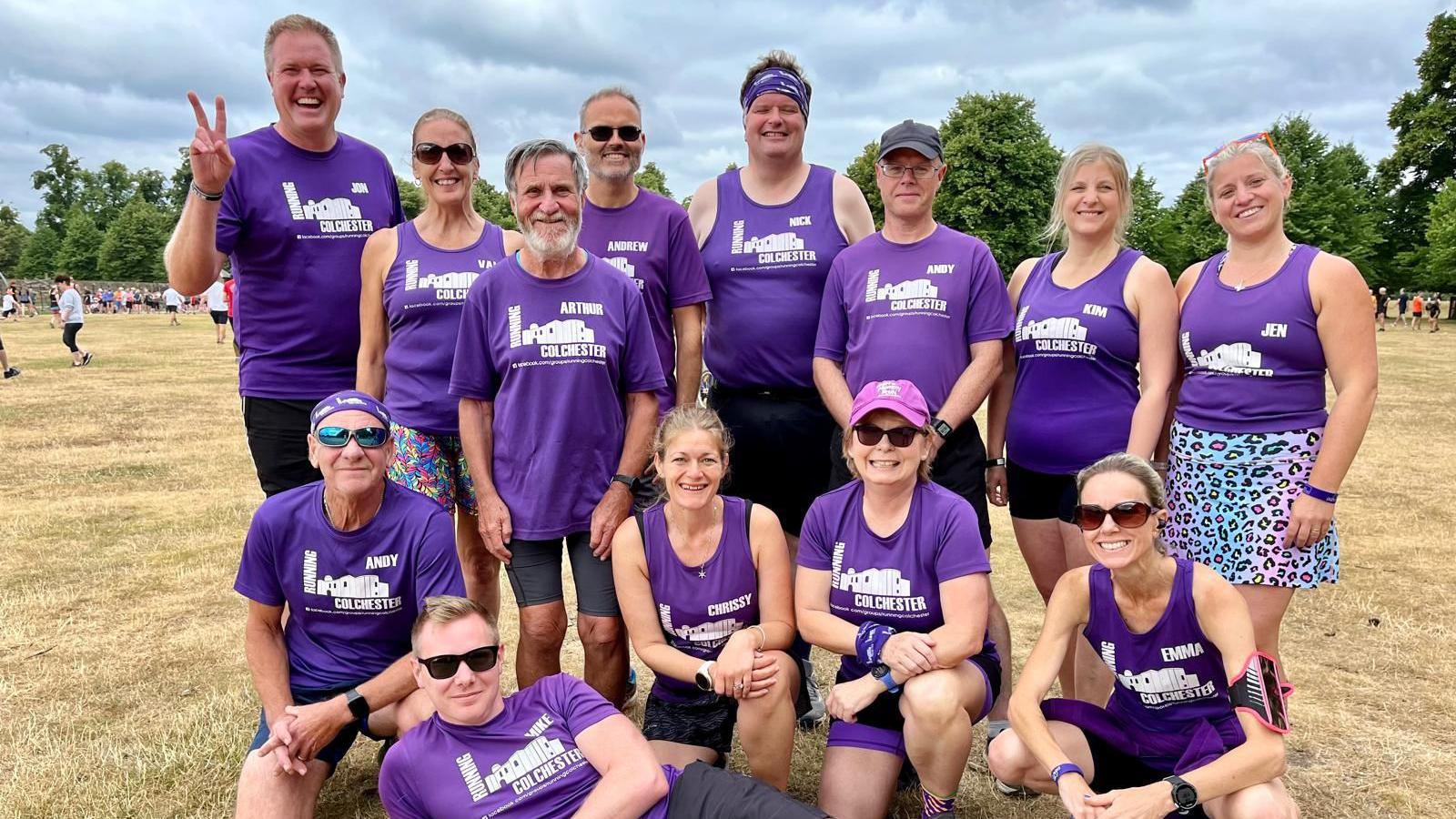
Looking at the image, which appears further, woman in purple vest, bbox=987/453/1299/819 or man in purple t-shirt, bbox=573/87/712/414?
man in purple t-shirt, bbox=573/87/712/414

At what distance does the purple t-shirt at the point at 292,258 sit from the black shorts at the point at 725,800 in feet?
8.55

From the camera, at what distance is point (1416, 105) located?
159 feet

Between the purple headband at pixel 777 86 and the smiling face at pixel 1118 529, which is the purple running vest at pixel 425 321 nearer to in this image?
the purple headband at pixel 777 86

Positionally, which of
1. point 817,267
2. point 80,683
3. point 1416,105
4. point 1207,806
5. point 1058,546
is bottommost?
point 80,683

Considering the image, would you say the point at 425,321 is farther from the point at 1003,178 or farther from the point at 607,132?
the point at 1003,178

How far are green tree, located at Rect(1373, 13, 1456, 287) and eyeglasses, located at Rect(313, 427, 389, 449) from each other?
180 feet

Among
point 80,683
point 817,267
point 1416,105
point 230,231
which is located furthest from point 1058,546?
point 1416,105

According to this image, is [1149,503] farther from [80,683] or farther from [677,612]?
[80,683]

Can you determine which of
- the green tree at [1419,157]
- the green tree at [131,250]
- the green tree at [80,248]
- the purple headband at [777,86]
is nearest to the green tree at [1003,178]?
the green tree at [1419,157]

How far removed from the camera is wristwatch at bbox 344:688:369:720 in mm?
3232

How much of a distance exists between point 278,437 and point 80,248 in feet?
337

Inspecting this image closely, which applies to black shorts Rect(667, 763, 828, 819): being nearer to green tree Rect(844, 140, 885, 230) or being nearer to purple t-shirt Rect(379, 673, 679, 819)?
purple t-shirt Rect(379, 673, 679, 819)

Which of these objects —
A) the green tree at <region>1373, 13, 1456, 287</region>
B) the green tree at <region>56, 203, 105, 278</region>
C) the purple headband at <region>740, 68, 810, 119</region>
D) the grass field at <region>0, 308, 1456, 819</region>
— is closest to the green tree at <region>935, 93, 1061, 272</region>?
the green tree at <region>1373, 13, 1456, 287</region>

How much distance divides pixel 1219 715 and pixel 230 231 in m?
4.56
